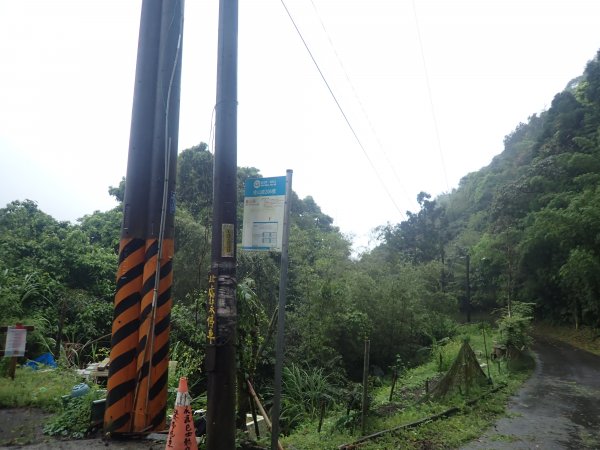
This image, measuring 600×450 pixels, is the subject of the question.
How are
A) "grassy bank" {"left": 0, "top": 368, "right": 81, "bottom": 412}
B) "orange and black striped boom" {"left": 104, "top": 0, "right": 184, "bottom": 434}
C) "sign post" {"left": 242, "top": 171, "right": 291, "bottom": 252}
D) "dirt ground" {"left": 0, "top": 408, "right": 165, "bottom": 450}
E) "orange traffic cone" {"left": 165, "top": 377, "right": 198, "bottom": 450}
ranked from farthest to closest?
"grassy bank" {"left": 0, "top": 368, "right": 81, "bottom": 412} → "orange and black striped boom" {"left": 104, "top": 0, "right": 184, "bottom": 434} → "dirt ground" {"left": 0, "top": 408, "right": 165, "bottom": 450} → "sign post" {"left": 242, "top": 171, "right": 291, "bottom": 252} → "orange traffic cone" {"left": 165, "top": 377, "right": 198, "bottom": 450}

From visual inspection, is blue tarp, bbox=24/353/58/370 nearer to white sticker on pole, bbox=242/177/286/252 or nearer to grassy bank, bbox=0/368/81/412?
grassy bank, bbox=0/368/81/412

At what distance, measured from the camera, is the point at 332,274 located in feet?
58.2

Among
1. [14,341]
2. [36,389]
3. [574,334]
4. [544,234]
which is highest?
[544,234]

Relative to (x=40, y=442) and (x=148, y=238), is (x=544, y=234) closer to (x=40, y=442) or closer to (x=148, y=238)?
(x=148, y=238)

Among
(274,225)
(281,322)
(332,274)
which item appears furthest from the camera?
(332,274)

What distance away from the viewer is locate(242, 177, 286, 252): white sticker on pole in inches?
154

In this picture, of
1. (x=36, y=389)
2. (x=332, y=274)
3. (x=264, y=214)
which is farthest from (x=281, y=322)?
(x=332, y=274)

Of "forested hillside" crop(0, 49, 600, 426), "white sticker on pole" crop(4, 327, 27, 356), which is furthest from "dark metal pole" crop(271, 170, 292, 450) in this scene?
"white sticker on pole" crop(4, 327, 27, 356)

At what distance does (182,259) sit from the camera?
16.0m

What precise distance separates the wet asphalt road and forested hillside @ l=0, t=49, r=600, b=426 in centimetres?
400

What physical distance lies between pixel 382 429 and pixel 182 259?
36.8ft

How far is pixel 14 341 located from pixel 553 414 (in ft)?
32.5

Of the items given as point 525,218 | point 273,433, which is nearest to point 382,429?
point 273,433

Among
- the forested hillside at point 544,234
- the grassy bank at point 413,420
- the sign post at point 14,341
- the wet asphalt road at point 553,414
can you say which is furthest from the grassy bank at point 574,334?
the sign post at point 14,341
